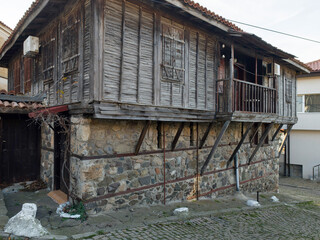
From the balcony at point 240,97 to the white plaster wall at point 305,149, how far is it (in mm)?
8913

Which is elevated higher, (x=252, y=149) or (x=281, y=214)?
(x=252, y=149)

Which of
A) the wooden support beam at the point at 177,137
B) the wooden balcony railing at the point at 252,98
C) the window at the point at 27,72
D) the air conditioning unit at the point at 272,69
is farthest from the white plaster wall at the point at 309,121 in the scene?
the window at the point at 27,72

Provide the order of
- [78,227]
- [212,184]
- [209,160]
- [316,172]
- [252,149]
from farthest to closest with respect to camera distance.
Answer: [316,172] < [252,149] < [212,184] < [209,160] < [78,227]

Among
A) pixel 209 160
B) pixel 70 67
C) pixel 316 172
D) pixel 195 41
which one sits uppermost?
pixel 195 41

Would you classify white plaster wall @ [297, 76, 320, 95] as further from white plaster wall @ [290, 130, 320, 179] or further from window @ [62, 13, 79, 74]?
window @ [62, 13, 79, 74]

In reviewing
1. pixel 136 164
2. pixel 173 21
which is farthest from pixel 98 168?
pixel 173 21

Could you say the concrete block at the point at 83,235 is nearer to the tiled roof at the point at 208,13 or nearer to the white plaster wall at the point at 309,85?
the tiled roof at the point at 208,13

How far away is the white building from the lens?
608 inches

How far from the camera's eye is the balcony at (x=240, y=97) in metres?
7.13

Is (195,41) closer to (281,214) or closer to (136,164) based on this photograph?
(136,164)

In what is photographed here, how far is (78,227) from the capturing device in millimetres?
4809

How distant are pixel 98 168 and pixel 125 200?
1.10m

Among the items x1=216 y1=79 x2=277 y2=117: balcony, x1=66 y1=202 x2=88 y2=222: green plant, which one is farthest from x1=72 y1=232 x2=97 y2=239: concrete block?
x1=216 y1=79 x2=277 y2=117: balcony

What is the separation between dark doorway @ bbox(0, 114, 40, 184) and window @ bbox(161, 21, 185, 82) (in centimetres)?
401
